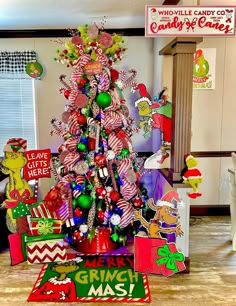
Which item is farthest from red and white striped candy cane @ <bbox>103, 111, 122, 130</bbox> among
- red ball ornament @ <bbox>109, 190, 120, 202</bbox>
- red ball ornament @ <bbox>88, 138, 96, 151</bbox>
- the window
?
the window

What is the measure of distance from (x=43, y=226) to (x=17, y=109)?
1951 millimetres

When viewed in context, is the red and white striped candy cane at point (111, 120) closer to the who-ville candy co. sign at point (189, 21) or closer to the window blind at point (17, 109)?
the who-ville candy co. sign at point (189, 21)

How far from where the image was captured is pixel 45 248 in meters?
2.84

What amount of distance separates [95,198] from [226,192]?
1923mm

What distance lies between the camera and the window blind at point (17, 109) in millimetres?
4160

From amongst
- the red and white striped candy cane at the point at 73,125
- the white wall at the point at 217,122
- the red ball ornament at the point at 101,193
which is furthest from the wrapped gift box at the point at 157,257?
the white wall at the point at 217,122

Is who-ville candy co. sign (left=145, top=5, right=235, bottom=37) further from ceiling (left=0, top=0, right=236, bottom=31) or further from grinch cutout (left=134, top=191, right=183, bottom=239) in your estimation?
grinch cutout (left=134, top=191, right=183, bottom=239)

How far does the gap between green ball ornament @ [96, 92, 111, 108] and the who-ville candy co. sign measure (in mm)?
758

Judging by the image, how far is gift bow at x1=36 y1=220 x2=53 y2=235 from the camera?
286cm

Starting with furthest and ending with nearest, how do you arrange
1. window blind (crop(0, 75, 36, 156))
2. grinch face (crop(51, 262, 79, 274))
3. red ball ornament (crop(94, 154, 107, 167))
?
1. window blind (crop(0, 75, 36, 156))
2. red ball ornament (crop(94, 154, 107, 167))
3. grinch face (crop(51, 262, 79, 274))

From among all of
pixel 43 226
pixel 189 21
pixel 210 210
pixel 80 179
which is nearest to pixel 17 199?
pixel 43 226

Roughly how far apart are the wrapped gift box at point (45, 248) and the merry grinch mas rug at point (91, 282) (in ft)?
0.22

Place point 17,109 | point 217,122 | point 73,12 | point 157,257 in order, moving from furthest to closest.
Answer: point 17,109
point 217,122
point 73,12
point 157,257

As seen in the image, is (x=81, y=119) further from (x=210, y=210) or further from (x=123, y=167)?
(x=210, y=210)
